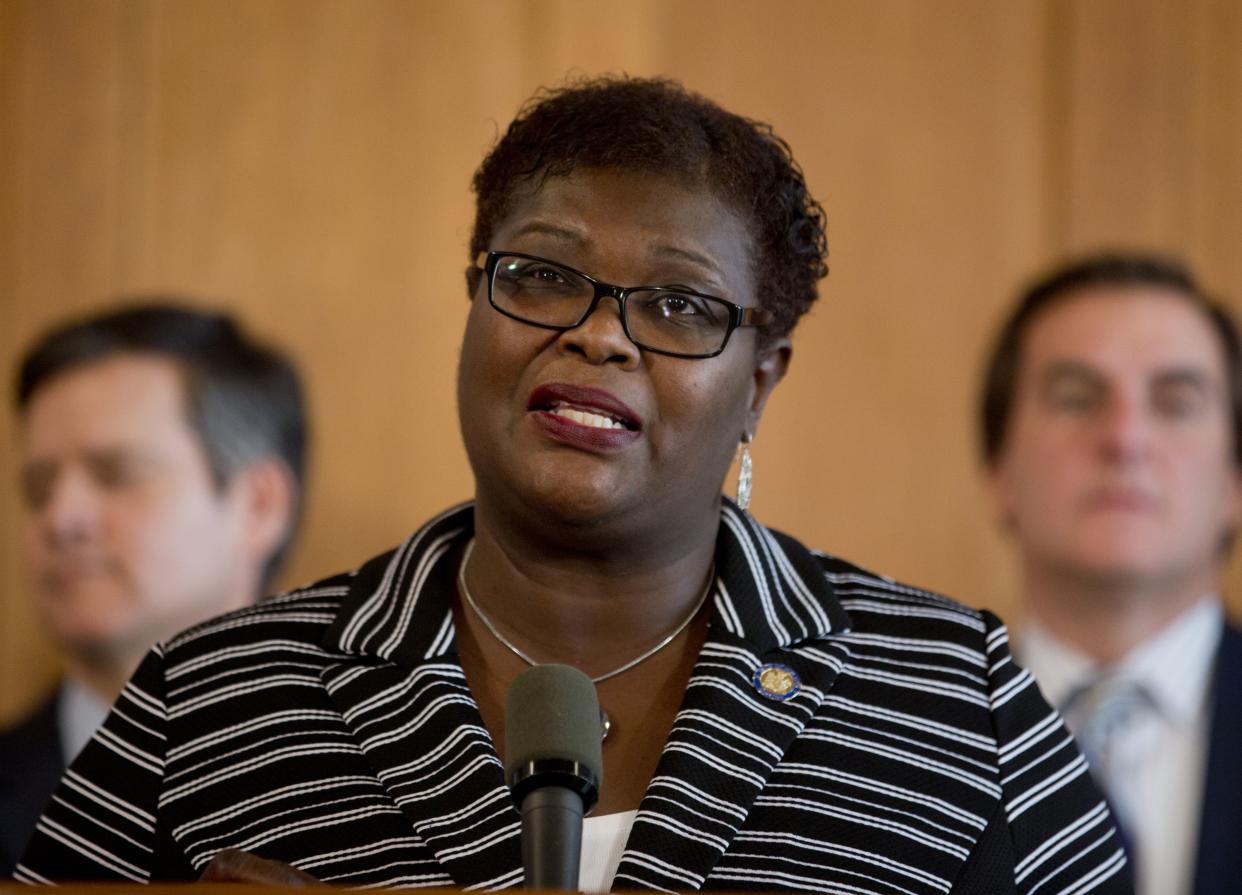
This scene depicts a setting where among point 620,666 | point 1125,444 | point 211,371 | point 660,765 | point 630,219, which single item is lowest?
point 660,765

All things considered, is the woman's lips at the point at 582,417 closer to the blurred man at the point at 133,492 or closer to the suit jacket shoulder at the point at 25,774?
the suit jacket shoulder at the point at 25,774

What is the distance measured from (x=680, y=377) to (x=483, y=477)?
24cm

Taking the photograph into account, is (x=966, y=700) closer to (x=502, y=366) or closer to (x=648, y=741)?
(x=648, y=741)

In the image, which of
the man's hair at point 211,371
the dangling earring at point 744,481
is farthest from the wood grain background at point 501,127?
the dangling earring at point 744,481

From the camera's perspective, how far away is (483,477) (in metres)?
1.91

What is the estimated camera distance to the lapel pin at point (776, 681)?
1903 millimetres

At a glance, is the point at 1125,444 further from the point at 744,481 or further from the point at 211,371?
the point at 211,371

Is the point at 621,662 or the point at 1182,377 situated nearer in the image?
Result: the point at 621,662

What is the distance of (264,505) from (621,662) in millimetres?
1964

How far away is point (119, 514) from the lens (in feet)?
11.8

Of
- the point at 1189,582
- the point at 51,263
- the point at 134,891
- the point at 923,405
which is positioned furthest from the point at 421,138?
the point at 134,891

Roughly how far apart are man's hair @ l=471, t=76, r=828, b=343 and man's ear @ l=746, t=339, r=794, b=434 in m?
0.02

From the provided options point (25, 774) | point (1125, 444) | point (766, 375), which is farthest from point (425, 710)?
point (1125, 444)

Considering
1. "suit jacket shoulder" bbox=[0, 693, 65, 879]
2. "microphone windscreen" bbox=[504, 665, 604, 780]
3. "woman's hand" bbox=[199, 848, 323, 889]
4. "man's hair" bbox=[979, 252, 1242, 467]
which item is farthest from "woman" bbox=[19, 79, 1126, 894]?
"man's hair" bbox=[979, 252, 1242, 467]
